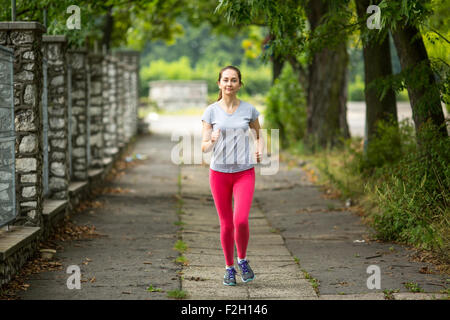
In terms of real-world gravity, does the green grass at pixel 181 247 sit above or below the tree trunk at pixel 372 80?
below

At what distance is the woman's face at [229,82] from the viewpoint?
630cm

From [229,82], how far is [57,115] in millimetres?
4143

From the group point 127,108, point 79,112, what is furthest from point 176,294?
point 127,108

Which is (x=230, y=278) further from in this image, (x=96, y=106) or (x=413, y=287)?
(x=96, y=106)

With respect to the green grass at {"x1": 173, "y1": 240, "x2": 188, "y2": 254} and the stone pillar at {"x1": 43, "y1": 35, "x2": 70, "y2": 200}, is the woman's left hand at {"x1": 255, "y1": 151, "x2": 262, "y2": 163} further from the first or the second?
the stone pillar at {"x1": 43, "y1": 35, "x2": 70, "y2": 200}

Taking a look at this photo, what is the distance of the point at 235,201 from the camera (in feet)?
20.7

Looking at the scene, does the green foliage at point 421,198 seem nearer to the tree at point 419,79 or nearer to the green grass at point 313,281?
the tree at point 419,79

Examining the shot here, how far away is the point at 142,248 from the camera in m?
8.14

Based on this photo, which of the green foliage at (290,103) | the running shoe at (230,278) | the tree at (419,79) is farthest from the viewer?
the green foliage at (290,103)

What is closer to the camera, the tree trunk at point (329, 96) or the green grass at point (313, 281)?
the green grass at point (313, 281)

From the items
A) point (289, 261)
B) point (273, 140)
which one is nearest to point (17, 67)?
point (289, 261)

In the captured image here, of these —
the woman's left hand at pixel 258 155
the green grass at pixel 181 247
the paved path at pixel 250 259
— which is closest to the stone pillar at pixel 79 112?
→ the paved path at pixel 250 259

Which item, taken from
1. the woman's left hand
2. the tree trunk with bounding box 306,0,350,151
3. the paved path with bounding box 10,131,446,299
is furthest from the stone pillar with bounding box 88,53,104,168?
the woman's left hand

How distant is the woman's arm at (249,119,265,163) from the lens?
6.29 meters
